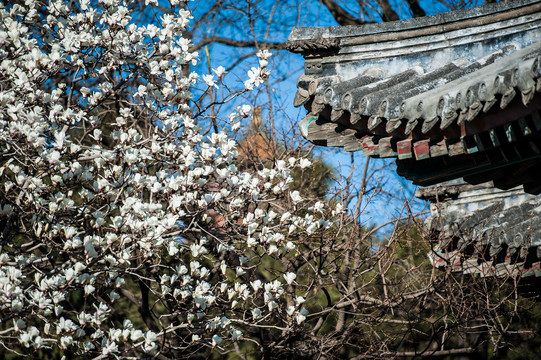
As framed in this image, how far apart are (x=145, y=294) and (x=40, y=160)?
3329 millimetres

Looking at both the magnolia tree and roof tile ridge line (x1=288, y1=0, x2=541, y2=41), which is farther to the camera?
the magnolia tree

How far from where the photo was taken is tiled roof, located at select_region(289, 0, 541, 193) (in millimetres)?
2648

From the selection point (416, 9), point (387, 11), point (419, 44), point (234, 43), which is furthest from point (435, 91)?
point (416, 9)

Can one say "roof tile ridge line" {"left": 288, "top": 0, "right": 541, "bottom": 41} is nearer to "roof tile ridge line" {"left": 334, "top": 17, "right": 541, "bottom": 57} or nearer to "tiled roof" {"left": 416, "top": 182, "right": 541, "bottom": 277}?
"roof tile ridge line" {"left": 334, "top": 17, "right": 541, "bottom": 57}

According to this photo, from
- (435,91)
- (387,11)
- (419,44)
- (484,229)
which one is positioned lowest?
(484,229)

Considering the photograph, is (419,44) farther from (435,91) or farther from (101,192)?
(101,192)

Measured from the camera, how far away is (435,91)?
9.89 ft

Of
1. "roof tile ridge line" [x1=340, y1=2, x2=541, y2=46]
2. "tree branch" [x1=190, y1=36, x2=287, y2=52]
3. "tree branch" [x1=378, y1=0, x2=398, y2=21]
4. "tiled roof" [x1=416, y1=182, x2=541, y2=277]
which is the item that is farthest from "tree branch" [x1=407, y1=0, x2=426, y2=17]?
"roof tile ridge line" [x1=340, y1=2, x2=541, y2=46]

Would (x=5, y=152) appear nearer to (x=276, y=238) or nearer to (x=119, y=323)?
(x=276, y=238)

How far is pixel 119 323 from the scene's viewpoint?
7.71m

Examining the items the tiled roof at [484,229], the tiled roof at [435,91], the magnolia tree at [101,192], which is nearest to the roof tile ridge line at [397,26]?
the tiled roof at [435,91]

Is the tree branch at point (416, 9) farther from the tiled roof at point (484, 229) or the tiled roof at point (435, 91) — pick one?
the tiled roof at point (435, 91)

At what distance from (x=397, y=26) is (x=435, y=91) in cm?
112

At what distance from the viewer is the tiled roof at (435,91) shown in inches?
104
